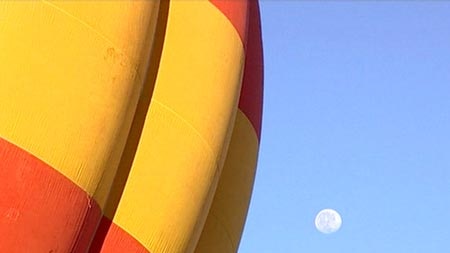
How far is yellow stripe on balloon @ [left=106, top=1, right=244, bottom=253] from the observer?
5473 mm

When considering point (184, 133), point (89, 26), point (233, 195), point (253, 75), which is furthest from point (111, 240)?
point (253, 75)

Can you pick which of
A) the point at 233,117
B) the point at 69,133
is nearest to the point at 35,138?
the point at 69,133

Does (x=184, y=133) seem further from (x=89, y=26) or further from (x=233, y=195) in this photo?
(x=233, y=195)

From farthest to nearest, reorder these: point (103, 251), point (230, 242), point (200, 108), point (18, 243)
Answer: point (230, 242), point (200, 108), point (103, 251), point (18, 243)

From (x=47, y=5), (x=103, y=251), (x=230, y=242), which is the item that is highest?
(x=47, y=5)

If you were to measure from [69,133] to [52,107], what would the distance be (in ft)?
0.51

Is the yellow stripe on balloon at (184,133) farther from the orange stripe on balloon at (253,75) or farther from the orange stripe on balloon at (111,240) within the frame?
the orange stripe on balloon at (253,75)

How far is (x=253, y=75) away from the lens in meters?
6.82

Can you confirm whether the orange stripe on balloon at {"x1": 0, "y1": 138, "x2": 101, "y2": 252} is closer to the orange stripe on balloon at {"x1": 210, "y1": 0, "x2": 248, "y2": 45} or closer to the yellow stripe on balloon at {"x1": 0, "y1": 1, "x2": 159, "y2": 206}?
the yellow stripe on balloon at {"x1": 0, "y1": 1, "x2": 159, "y2": 206}

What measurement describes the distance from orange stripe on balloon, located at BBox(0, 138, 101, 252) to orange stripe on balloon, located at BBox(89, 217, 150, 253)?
27 cm

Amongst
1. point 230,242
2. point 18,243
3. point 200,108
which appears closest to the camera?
point 18,243

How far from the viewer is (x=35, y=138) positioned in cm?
494

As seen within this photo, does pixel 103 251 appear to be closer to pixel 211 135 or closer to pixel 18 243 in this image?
pixel 18 243

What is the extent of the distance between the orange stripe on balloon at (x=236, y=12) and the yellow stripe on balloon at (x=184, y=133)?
46 mm
